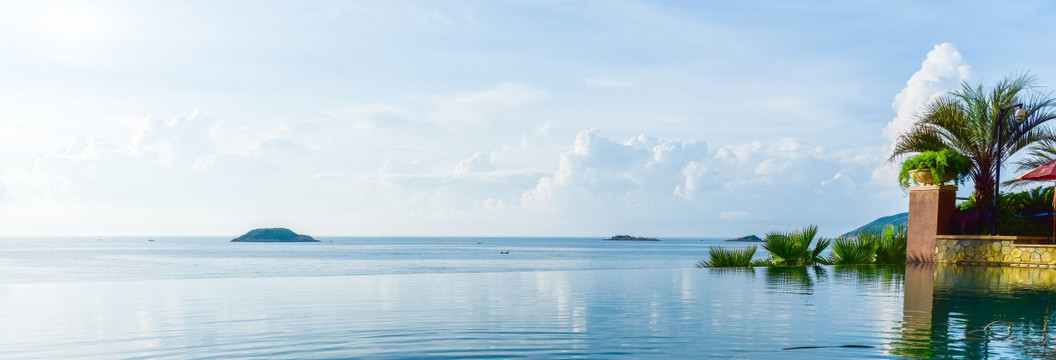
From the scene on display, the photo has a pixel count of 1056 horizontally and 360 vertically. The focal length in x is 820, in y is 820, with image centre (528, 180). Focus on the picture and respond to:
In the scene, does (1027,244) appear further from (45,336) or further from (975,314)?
(45,336)

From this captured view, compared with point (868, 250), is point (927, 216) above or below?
above

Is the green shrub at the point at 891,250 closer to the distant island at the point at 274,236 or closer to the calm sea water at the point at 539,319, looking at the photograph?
the calm sea water at the point at 539,319

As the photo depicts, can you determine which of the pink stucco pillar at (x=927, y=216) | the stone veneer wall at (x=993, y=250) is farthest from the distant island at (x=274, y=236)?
the stone veneer wall at (x=993, y=250)

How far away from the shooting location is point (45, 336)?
8.70m

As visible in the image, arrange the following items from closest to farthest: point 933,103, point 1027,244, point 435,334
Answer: point 435,334 → point 1027,244 → point 933,103

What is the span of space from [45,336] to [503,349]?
16.6 ft

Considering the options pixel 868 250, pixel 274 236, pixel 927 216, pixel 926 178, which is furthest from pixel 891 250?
pixel 274 236

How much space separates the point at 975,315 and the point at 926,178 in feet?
41.9

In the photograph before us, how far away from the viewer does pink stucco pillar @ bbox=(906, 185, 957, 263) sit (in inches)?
824

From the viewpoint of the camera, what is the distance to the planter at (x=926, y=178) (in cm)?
2077

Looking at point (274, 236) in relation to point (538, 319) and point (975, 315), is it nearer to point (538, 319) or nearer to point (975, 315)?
point (538, 319)

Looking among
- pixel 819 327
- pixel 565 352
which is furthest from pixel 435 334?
pixel 819 327

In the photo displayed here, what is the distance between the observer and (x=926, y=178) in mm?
20969

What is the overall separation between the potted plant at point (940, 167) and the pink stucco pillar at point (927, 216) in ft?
0.79
